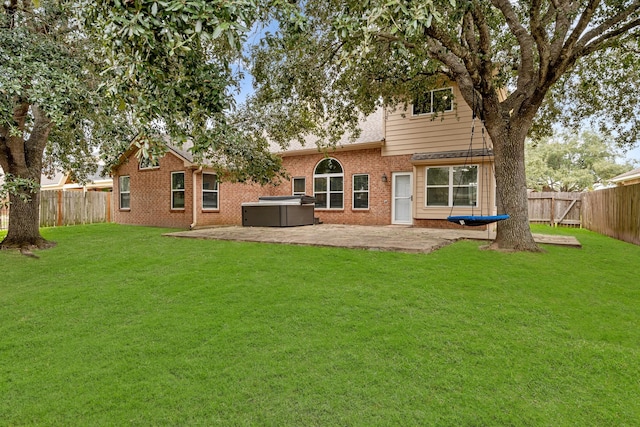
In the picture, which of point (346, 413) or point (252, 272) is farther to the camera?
point (252, 272)

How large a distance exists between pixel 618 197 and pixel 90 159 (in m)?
16.8

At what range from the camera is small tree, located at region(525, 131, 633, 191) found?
3045 cm

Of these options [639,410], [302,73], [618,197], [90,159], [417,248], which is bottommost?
[639,410]

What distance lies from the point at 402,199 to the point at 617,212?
638cm

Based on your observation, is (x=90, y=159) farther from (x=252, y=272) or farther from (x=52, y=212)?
(x=252, y=272)

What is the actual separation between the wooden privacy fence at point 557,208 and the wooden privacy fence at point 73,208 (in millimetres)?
20641

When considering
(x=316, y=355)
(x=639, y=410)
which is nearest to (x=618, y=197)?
→ (x=639, y=410)

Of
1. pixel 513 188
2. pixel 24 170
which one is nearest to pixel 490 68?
pixel 513 188

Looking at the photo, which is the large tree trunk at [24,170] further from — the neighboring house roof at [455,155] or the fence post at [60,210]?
the neighboring house roof at [455,155]

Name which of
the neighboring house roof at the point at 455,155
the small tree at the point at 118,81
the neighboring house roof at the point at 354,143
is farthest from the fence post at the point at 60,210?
the neighboring house roof at the point at 455,155

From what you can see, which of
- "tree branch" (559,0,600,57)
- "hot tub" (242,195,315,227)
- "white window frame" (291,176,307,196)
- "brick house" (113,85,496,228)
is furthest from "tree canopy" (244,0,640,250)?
"white window frame" (291,176,307,196)

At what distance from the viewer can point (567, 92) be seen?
1052 centimetres

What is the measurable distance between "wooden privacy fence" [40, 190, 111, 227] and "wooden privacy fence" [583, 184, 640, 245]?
2000 centimetres

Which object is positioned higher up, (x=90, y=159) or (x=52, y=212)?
(x=90, y=159)
